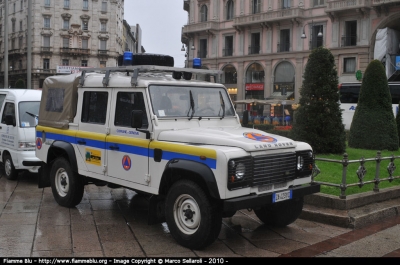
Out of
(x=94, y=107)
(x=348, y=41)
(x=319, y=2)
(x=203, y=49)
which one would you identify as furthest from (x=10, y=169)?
(x=203, y=49)

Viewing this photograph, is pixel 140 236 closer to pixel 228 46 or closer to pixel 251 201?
pixel 251 201

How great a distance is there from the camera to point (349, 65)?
138 ft

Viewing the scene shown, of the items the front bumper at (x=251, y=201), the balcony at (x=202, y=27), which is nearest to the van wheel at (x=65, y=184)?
the front bumper at (x=251, y=201)

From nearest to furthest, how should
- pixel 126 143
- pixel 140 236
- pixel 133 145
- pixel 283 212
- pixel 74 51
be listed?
pixel 140 236 → pixel 133 145 → pixel 126 143 → pixel 283 212 → pixel 74 51

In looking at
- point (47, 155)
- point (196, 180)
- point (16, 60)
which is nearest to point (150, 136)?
Answer: point (196, 180)

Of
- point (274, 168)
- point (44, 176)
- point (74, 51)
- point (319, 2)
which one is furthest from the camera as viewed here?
point (74, 51)

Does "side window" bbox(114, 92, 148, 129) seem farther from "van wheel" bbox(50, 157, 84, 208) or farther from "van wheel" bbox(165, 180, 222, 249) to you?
"van wheel" bbox(50, 157, 84, 208)

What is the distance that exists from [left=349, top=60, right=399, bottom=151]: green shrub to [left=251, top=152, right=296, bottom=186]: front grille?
888 cm

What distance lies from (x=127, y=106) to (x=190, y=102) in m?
1.00

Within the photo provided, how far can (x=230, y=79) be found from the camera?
170ft

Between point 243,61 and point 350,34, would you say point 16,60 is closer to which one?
point 243,61

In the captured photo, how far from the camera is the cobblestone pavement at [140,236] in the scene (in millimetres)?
6184

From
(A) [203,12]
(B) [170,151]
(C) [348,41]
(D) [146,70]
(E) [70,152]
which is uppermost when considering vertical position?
(A) [203,12]

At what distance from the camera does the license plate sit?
628 cm
